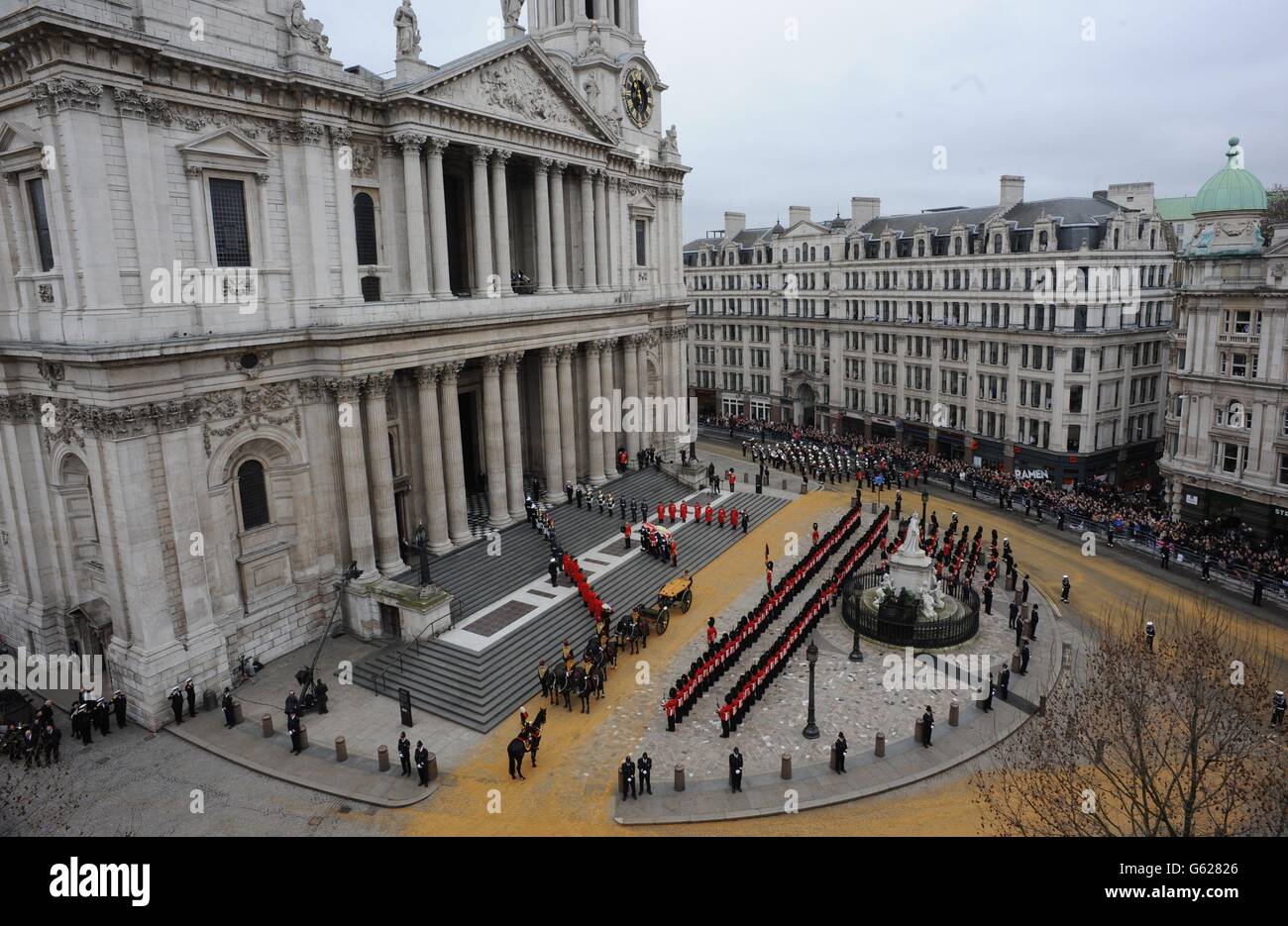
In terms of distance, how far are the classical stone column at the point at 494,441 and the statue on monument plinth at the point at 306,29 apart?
15593 millimetres

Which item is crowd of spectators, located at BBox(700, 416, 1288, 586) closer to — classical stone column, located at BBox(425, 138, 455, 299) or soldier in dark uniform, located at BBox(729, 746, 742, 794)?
soldier in dark uniform, located at BBox(729, 746, 742, 794)

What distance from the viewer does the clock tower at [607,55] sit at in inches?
2158

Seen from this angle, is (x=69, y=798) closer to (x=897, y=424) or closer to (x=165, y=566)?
(x=165, y=566)

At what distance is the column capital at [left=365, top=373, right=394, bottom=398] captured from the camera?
122 feet

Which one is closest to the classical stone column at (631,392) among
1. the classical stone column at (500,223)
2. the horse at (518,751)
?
the classical stone column at (500,223)

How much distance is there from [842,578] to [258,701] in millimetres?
26390

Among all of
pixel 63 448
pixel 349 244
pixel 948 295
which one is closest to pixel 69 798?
pixel 63 448

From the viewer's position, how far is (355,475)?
37094mm

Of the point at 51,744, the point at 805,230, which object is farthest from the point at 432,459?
the point at 805,230

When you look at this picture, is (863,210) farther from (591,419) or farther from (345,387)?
(345,387)

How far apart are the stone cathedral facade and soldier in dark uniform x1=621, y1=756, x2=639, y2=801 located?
12784 mm

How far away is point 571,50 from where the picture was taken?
5622 centimetres

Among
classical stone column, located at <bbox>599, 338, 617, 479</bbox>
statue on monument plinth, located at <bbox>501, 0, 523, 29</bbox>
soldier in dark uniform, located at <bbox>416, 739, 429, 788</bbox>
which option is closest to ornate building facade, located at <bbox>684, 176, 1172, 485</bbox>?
classical stone column, located at <bbox>599, 338, 617, 479</bbox>

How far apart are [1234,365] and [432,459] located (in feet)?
145
